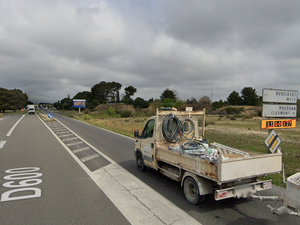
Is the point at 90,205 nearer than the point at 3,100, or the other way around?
the point at 90,205

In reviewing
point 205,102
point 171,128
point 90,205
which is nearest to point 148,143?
point 171,128

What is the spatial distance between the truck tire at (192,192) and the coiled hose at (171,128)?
5.22 ft

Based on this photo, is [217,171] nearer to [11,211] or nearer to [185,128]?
[185,128]

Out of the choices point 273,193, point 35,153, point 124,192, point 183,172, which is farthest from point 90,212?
point 35,153

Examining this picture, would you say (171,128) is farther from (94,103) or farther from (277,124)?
(94,103)

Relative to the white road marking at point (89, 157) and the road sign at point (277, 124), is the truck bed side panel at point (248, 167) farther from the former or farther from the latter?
the white road marking at point (89, 157)

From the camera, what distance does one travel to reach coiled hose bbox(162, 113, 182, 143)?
6.50 meters

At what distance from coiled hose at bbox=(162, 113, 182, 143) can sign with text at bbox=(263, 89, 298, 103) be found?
10.3 feet

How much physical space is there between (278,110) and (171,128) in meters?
4.08

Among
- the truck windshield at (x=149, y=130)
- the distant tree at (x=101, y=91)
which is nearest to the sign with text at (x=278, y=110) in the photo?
the truck windshield at (x=149, y=130)

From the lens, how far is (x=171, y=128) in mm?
6719

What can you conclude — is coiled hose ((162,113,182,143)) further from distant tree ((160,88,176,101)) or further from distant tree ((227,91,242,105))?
distant tree ((227,91,242,105))

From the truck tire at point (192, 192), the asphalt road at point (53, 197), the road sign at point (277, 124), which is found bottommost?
the asphalt road at point (53, 197)

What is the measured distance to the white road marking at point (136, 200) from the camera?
4.38 meters
